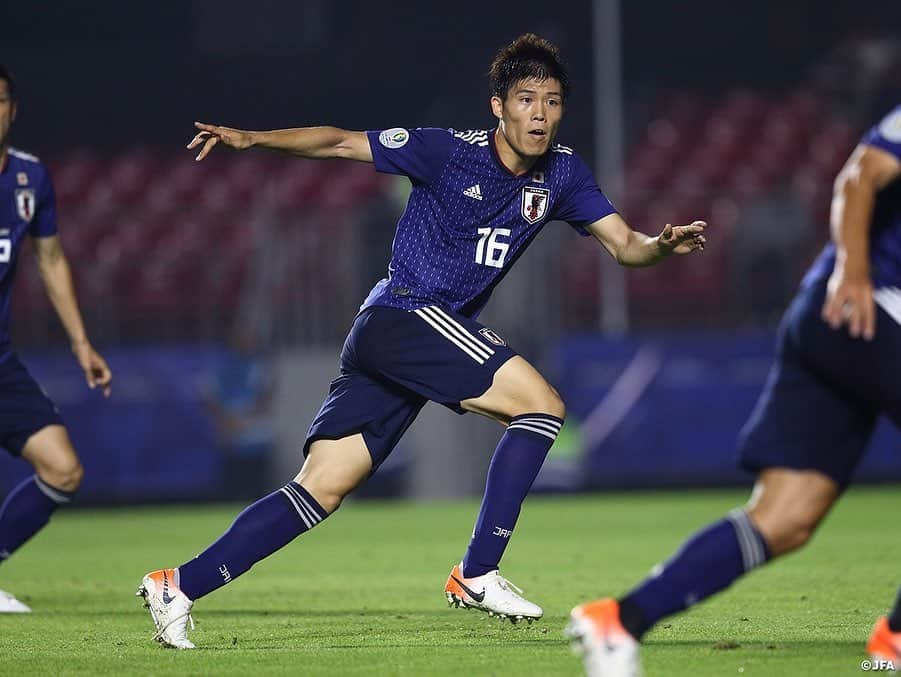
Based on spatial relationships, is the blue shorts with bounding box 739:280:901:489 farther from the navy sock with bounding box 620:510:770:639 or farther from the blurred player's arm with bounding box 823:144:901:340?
the navy sock with bounding box 620:510:770:639

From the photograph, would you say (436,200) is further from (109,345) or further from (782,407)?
(109,345)

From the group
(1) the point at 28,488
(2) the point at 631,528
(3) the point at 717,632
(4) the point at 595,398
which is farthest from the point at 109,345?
(3) the point at 717,632

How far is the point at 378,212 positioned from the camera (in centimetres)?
1462

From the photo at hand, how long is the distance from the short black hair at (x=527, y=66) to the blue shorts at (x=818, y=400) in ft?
6.25

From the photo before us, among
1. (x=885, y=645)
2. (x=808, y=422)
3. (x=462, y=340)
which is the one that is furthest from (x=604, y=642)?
(x=462, y=340)

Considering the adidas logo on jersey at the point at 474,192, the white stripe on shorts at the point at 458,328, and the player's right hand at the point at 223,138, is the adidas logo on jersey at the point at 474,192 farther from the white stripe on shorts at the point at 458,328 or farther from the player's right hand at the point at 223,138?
the player's right hand at the point at 223,138

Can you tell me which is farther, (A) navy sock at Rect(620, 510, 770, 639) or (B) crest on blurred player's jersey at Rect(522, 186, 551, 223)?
(B) crest on blurred player's jersey at Rect(522, 186, 551, 223)

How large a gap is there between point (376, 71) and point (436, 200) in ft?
62.3

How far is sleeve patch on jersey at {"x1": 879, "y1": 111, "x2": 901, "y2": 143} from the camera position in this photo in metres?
4.07

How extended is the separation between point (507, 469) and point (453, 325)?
58cm

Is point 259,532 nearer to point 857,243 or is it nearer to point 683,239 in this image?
point 683,239

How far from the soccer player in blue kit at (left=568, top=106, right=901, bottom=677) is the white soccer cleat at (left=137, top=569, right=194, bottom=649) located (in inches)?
72.2

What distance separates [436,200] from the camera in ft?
19.9

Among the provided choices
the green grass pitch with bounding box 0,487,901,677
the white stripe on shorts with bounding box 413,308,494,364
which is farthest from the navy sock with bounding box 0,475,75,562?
the white stripe on shorts with bounding box 413,308,494,364
